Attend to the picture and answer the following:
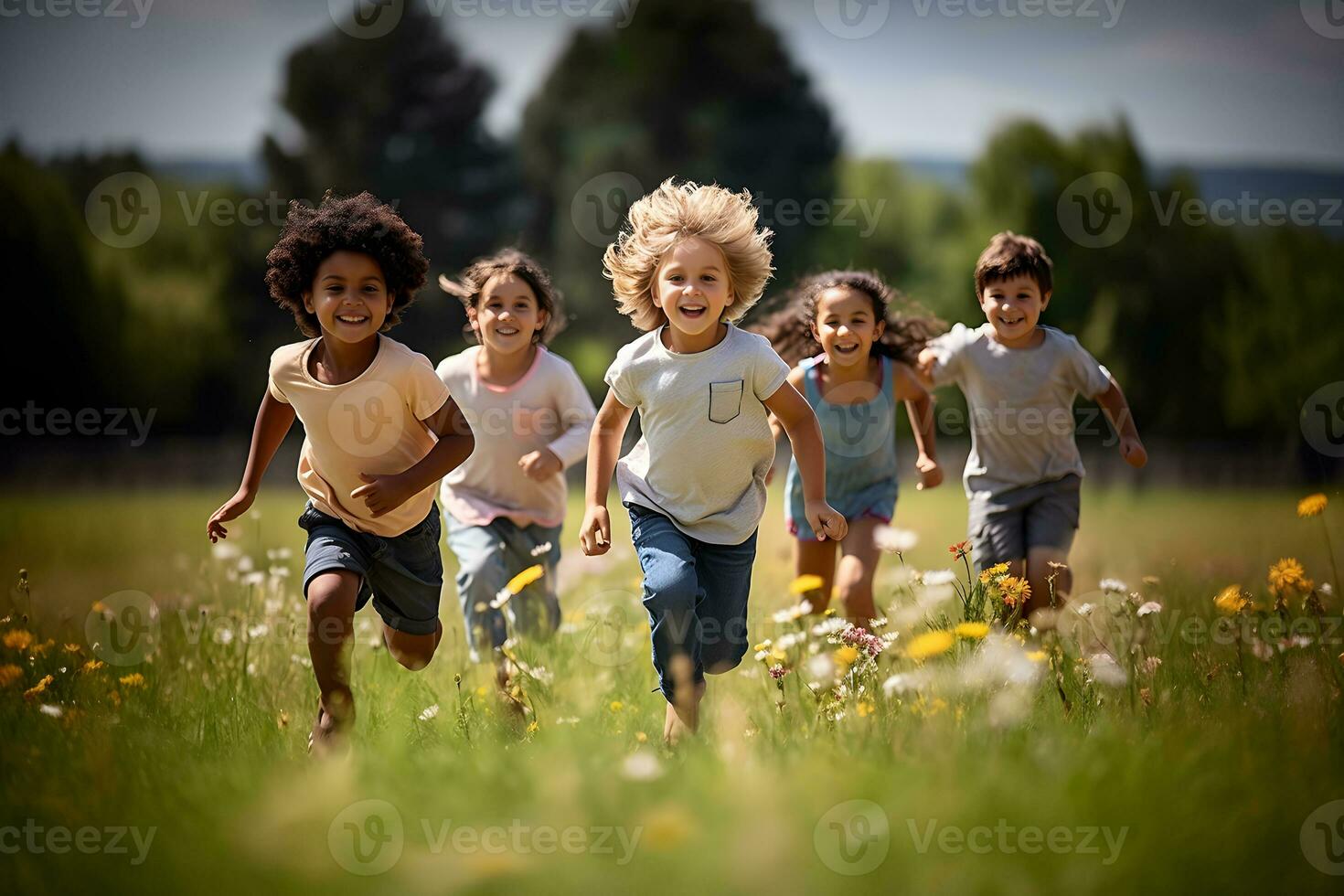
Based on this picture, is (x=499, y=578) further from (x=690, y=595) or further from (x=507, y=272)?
(x=690, y=595)

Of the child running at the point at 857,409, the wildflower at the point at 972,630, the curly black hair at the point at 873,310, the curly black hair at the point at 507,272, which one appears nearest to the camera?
the wildflower at the point at 972,630

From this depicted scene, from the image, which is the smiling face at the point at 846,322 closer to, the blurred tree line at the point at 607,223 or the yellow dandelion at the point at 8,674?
the yellow dandelion at the point at 8,674

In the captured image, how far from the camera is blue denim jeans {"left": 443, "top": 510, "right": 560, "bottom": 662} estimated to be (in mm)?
5762

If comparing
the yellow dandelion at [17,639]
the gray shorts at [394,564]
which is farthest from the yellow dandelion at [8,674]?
the gray shorts at [394,564]

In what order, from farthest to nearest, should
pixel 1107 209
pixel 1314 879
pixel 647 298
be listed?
pixel 1107 209 → pixel 647 298 → pixel 1314 879

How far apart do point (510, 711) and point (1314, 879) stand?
2.79 metres

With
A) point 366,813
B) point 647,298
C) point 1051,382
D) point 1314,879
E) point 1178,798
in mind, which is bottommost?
point 1314,879

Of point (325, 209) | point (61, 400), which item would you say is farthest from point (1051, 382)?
point (61, 400)

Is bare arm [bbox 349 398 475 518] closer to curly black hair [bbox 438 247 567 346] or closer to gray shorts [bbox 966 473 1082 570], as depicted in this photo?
curly black hair [bbox 438 247 567 346]

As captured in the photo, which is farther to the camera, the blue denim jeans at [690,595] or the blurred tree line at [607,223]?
the blurred tree line at [607,223]

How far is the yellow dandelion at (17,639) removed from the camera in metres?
4.70

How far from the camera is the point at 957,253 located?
27.5m

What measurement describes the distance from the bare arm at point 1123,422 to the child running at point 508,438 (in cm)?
233

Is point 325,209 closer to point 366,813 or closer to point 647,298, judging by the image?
point 647,298
